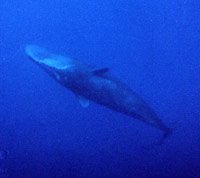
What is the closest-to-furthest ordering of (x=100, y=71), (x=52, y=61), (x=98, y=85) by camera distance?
1. (x=100, y=71)
2. (x=98, y=85)
3. (x=52, y=61)

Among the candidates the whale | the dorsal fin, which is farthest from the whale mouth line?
the dorsal fin

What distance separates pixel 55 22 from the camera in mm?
20453

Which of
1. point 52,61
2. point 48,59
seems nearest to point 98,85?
→ point 52,61

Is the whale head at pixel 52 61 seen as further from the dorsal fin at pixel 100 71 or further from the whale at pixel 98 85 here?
the dorsal fin at pixel 100 71

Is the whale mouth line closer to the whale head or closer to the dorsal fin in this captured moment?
the whale head

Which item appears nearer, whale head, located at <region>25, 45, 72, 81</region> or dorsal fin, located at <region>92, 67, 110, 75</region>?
dorsal fin, located at <region>92, 67, 110, 75</region>

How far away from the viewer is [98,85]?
21.2ft

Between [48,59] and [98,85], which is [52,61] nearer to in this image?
[48,59]

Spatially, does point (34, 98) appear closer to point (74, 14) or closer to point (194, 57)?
point (74, 14)

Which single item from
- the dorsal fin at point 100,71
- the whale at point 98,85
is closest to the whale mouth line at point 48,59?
the whale at point 98,85

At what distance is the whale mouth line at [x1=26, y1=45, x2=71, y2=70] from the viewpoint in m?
6.56

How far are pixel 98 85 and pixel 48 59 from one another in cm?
126

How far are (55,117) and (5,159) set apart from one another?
357cm

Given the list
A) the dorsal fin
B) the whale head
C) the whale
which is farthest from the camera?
the whale head
